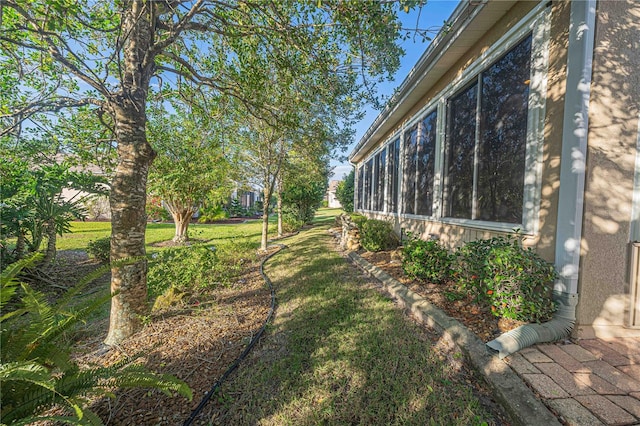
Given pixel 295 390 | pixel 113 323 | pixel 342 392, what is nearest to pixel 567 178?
pixel 342 392

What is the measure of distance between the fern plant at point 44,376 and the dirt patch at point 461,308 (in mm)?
2947

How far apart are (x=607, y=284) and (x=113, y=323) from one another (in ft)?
18.2

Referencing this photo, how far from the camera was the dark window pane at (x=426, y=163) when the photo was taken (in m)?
5.62

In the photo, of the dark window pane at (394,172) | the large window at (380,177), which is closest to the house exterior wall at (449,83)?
the dark window pane at (394,172)

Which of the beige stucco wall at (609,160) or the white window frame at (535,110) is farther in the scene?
the white window frame at (535,110)

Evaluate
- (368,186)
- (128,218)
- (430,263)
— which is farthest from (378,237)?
(368,186)

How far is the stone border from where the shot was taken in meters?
1.64

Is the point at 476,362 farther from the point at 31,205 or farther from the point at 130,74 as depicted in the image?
the point at 31,205

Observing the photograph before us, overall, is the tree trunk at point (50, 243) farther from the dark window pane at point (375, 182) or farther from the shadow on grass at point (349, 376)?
the dark window pane at point (375, 182)

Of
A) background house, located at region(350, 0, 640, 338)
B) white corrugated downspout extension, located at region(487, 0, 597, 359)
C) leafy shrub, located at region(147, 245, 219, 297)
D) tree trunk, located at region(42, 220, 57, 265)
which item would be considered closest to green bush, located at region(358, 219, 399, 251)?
background house, located at region(350, 0, 640, 338)

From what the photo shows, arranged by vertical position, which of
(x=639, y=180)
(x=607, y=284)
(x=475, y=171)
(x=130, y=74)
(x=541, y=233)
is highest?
(x=130, y=74)

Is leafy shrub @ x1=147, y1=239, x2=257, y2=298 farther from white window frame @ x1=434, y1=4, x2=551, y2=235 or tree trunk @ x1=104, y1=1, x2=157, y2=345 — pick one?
white window frame @ x1=434, y1=4, x2=551, y2=235

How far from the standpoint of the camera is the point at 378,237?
6.67 m

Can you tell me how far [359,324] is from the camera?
3.06 metres
